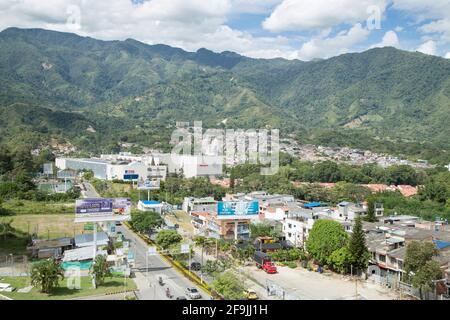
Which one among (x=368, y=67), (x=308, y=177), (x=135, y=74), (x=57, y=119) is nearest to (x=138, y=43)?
(x=135, y=74)

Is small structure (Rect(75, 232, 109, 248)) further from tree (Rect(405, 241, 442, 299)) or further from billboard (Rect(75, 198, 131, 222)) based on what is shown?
tree (Rect(405, 241, 442, 299))

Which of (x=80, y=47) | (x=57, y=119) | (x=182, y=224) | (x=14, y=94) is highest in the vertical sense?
(x=80, y=47)

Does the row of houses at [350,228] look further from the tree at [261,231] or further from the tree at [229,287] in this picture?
the tree at [229,287]

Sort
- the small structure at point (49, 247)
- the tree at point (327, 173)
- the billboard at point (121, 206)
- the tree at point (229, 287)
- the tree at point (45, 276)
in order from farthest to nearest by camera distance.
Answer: the tree at point (327, 173)
the billboard at point (121, 206)
the small structure at point (49, 247)
the tree at point (45, 276)
the tree at point (229, 287)

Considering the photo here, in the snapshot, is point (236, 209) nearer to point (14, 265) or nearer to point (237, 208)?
point (237, 208)

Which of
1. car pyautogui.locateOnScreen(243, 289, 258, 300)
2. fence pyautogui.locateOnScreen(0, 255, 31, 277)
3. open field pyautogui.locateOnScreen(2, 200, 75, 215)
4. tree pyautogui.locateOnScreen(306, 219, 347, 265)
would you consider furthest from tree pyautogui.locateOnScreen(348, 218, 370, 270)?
open field pyautogui.locateOnScreen(2, 200, 75, 215)

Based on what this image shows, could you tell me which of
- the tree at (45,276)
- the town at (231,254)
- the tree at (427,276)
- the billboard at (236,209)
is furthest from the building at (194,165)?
the tree at (427,276)
